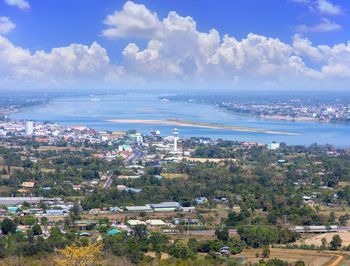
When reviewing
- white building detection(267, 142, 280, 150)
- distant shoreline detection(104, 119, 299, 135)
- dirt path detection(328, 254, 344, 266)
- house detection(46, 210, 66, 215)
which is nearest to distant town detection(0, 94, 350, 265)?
house detection(46, 210, 66, 215)

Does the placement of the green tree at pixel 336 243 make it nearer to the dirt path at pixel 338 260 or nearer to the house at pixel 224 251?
the dirt path at pixel 338 260

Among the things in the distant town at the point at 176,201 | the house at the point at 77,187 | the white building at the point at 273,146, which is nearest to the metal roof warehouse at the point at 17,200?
the distant town at the point at 176,201

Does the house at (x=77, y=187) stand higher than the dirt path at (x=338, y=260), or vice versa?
the house at (x=77, y=187)

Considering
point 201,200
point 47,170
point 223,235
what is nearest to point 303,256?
point 223,235

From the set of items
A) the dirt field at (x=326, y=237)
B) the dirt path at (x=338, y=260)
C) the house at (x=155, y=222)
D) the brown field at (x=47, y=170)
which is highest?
the brown field at (x=47, y=170)

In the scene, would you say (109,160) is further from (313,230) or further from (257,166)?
(313,230)

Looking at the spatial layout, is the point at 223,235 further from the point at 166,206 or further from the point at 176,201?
the point at 176,201

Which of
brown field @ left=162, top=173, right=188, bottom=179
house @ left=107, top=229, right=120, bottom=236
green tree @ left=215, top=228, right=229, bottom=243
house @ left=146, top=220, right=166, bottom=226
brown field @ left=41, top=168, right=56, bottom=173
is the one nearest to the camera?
green tree @ left=215, top=228, right=229, bottom=243

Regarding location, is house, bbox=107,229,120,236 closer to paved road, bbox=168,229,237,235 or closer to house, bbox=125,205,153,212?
paved road, bbox=168,229,237,235

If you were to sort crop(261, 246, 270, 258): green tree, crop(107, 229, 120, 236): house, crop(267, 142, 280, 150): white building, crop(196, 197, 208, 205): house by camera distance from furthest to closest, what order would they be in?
crop(267, 142, 280, 150): white building < crop(196, 197, 208, 205): house < crop(107, 229, 120, 236): house < crop(261, 246, 270, 258): green tree
